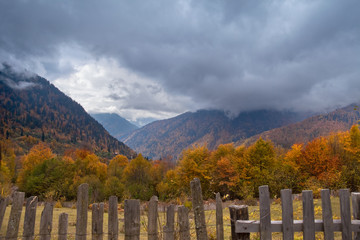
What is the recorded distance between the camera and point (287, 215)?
173 inches

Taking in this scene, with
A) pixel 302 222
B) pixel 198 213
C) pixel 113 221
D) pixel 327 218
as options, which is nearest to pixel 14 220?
pixel 113 221

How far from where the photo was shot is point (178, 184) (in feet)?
139

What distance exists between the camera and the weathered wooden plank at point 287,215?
4.39 metres

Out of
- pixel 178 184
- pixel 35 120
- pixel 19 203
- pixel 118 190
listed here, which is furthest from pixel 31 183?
pixel 35 120

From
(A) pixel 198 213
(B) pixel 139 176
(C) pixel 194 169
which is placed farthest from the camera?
(B) pixel 139 176

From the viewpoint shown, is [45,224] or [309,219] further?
[45,224]

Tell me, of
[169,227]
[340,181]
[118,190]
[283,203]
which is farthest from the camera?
[118,190]

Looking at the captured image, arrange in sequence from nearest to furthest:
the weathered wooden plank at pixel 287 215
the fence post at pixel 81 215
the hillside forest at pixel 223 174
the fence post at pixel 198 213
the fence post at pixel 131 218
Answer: the weathered wooden plank at pixel 287 215 < the fence post at pixel 131 218 < the fence post at pixel 81 215 < the fence post at pixel 198 213 < the hillside forest at pixel 223 174

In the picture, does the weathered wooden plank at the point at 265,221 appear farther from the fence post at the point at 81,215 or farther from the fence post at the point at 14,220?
the fence post at the point at 14,220

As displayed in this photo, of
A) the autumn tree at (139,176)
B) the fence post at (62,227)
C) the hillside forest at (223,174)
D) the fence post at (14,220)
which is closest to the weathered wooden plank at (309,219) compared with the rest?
the fence post at (62,227)

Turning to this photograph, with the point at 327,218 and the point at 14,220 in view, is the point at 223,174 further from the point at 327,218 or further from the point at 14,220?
the point at 14,220

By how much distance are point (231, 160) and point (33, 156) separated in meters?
43.5

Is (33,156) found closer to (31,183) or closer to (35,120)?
(31,183)

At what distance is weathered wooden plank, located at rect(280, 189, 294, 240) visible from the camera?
14.4 feet
